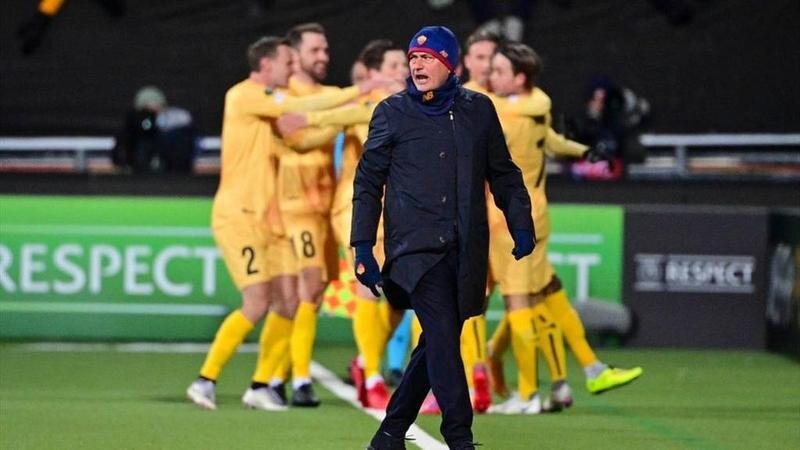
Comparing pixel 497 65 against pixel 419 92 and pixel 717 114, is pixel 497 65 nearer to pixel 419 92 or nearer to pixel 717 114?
pixel 419 92

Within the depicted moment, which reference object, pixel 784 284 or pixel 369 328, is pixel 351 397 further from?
pixel 784 284

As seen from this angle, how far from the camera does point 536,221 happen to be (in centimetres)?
1368

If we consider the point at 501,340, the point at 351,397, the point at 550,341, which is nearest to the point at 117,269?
the point at 351,397

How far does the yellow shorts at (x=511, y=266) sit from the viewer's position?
13828 millimetres

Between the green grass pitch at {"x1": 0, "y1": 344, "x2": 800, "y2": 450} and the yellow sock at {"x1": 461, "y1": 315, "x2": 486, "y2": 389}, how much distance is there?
1.19ft

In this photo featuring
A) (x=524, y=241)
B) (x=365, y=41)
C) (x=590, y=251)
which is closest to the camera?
(x=524, y=241)

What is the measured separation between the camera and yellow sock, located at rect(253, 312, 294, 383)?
14133 millimetres

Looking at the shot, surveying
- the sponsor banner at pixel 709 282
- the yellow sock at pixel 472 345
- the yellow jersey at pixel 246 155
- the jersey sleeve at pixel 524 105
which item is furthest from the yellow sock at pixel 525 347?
the sponsor banner at pixel 709 282

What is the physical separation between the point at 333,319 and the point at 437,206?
28.6 ft

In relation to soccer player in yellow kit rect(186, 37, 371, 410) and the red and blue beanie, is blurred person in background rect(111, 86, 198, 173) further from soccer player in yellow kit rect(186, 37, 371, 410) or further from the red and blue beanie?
the red and blue beanie

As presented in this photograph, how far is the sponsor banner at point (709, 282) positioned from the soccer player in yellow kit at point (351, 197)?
14.6ft

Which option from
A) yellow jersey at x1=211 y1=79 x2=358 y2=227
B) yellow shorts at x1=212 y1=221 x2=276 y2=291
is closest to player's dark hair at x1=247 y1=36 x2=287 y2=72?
yellow jersey at x1=211 y1=79 x2=358 y2=227

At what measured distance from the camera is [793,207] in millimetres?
19344

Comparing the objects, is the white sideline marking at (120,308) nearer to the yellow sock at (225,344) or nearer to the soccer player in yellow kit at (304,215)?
the soccer player in yellow kit at (304,215)
